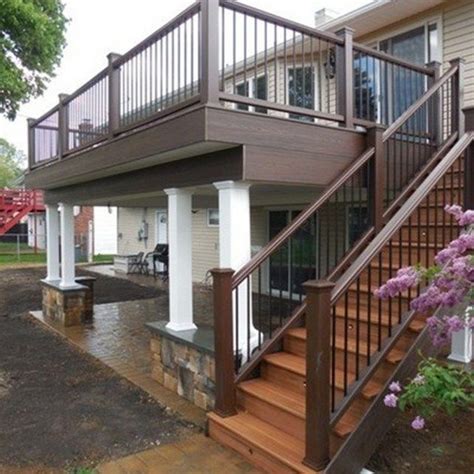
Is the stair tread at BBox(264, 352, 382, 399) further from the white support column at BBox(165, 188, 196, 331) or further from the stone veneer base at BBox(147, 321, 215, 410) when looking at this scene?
the white support column at BBox(165, 188, 196, 331)

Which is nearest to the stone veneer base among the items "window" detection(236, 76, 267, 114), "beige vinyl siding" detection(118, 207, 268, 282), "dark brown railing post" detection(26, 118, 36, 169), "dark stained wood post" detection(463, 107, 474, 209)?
"window" detection(236, 76, 267, 114)

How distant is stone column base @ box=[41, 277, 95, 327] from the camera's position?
25.3 ft

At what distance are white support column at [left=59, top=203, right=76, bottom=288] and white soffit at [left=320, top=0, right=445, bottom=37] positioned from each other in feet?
18.1

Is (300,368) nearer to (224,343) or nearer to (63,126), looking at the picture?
(224,343)

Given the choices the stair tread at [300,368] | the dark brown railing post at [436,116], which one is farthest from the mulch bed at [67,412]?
the dark brown railing post at [436,116]

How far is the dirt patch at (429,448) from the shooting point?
3.12 m

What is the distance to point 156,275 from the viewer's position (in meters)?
14.0

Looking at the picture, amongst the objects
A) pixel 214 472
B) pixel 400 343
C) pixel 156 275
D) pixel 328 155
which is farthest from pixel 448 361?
pixel 156 275

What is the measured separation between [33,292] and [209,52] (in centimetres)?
959

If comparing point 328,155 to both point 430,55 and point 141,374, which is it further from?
point 430,55

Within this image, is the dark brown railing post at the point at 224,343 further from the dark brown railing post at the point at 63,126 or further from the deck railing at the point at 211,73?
the dark brown railing post at the point at 63,126

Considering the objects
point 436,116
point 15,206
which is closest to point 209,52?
point 436,116

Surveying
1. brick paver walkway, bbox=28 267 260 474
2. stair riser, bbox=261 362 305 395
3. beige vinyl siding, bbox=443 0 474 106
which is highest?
beige vinyl siding, bbox=443 0 474 106

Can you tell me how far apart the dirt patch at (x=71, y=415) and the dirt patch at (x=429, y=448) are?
5.12 ft
